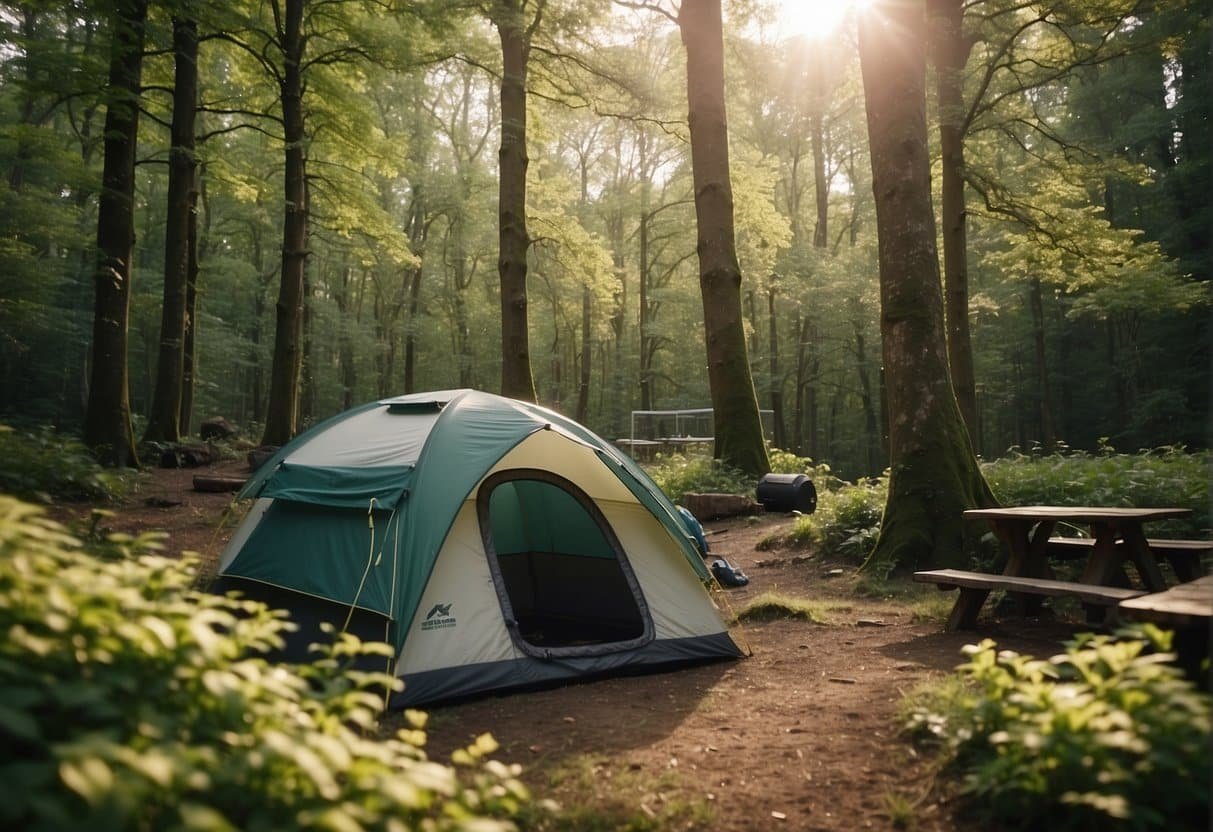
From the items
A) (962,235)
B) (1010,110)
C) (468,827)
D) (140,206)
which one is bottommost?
(468,827)

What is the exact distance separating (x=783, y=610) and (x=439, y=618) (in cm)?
300

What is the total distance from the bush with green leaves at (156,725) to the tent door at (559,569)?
11.5 ft

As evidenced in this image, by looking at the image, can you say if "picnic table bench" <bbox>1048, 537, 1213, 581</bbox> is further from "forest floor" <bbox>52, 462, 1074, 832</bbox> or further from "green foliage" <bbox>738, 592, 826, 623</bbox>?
"green foliage" <bbox>738, 592, 826, 623</bbox>


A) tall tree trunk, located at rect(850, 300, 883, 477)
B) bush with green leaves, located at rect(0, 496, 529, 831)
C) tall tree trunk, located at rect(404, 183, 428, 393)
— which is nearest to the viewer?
bush with green leaves, located at rect(0, 496, 529, 831)

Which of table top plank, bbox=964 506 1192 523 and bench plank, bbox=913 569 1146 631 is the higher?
table top plank, bbox=964 506 1192 523

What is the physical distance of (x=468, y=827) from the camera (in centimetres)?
168

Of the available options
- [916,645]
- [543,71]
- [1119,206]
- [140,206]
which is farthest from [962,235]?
[140,206]

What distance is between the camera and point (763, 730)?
3.87 meters

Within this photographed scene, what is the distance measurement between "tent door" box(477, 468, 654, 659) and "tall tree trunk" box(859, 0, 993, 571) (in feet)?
8.52

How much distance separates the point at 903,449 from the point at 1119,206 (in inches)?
896

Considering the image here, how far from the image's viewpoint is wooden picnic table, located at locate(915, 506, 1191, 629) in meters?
4.68

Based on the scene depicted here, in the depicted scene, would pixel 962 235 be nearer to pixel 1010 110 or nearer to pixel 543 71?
pixel 1010 110

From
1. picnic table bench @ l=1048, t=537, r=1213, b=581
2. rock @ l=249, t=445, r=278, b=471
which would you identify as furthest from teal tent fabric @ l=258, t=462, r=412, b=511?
rock @ l=249, t=445, r=278, b=471

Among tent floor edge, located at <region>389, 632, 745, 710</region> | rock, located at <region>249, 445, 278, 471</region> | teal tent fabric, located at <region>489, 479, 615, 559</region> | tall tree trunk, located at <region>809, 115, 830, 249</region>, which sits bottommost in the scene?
tent floor edge, located at <region>389, 632, 745, 710</region>
